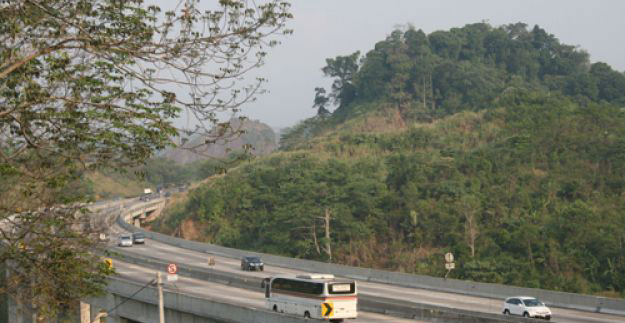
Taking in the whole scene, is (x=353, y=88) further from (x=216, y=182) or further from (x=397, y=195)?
(x=397, y=195)

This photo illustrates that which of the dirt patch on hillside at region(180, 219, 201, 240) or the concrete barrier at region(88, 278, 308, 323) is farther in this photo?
the dirt patch on hillside at region(180, 219, 201, 240)

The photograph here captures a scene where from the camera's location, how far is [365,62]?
459 feet

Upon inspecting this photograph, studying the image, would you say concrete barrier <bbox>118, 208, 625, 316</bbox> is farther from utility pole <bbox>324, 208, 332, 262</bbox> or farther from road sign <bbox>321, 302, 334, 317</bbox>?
road sign <bbox>321, 302, 334, 317</bbox>

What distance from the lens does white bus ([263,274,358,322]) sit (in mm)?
34000

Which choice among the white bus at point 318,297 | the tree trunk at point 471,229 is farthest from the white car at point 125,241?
the white bus at point 318,297

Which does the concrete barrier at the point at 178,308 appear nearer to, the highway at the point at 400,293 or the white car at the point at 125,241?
the highway at the point at 400,293

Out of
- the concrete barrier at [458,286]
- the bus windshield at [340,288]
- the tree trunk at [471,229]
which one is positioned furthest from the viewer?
the tree trunk at [471,229]

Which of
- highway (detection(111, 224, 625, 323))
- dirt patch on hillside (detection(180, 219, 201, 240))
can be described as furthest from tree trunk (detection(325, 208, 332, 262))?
dirt patch on hillside (detection(180, 219, 201, 240))

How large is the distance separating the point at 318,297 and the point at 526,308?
11800 millimetres

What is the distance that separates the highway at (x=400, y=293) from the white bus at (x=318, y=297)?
3.76 meters

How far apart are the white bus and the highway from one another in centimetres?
376

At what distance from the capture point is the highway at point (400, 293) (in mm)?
40094

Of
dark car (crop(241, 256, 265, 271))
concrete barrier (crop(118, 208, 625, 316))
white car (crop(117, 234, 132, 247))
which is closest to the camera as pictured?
concrete barrier (crop(118, 208, 625, 316))

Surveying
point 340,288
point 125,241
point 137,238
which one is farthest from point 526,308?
point 137,238
